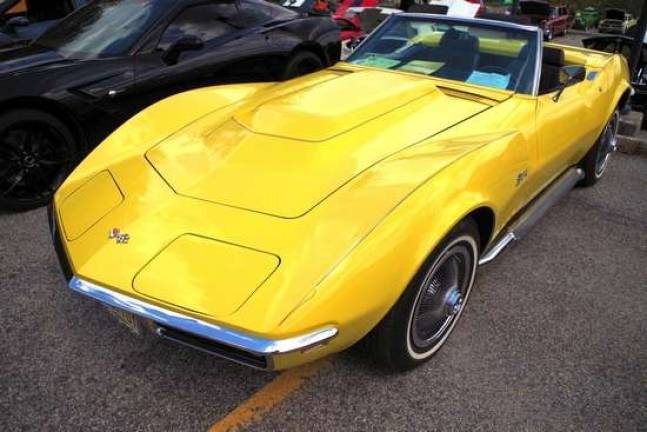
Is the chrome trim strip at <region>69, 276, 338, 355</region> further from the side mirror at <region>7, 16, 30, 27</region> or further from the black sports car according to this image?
the side mirror at <region>7, 16, 30, 27</region>

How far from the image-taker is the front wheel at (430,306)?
196 centimetres

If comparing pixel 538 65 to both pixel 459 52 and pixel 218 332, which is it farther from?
pixel 218 332

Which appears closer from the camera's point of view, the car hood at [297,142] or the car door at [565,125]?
the car hood at [297,142]

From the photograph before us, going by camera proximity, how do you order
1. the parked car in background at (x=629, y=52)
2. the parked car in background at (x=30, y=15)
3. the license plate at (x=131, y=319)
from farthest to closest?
1. the parked car in background at (x=629, y=52)
2. the parked car in background at (x=30, y=15)
3. the license plate at (x=131, y=319)

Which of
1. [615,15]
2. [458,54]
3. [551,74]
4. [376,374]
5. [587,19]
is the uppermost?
[458,54]

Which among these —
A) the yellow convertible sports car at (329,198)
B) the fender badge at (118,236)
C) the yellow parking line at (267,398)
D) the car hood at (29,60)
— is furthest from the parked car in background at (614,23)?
the fender badge at (118,236)

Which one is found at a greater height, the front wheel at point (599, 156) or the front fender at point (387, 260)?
the front fender at point (387, 260)

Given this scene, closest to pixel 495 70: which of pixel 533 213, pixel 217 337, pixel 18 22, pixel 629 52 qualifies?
pixel 533 213

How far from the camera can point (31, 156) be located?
144 inches

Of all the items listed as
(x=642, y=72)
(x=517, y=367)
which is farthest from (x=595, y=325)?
(x=642, y=72)

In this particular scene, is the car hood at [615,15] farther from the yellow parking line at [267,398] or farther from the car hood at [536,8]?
the yellow parking line at [267,398]

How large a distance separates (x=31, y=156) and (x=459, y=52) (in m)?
2.91

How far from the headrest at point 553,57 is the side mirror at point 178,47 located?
8.42 ft

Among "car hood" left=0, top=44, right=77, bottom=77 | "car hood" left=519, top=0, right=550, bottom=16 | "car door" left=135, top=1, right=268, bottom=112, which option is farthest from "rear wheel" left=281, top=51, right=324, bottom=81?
"car hood" left=519, top=0, right=550, bottom=16
